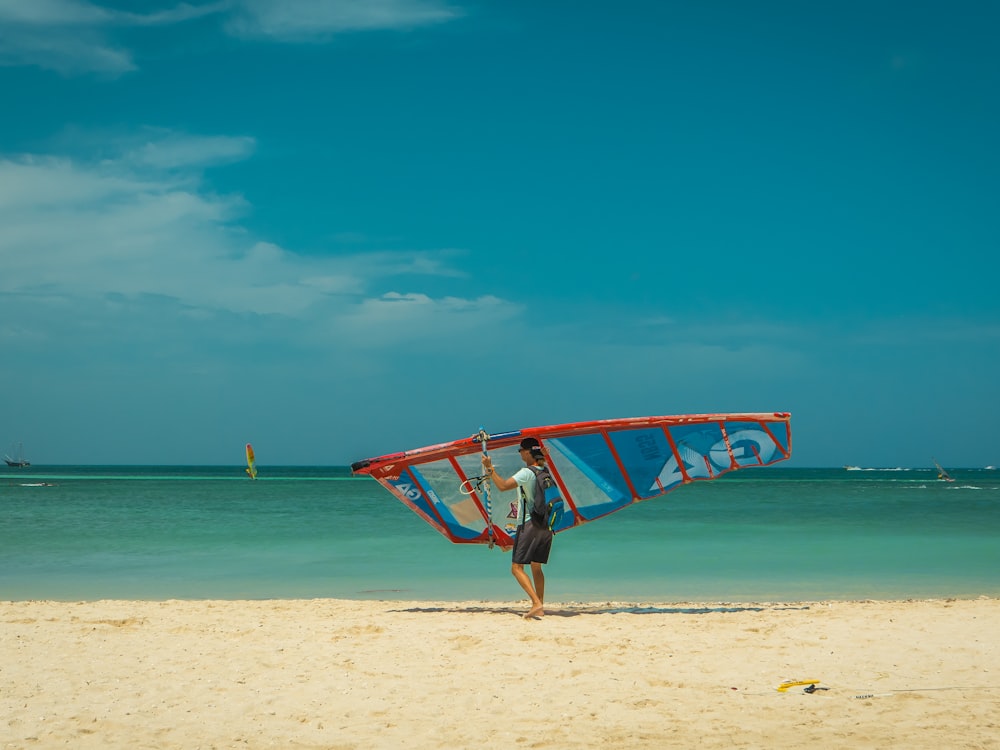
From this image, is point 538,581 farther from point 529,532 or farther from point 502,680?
point 502,680

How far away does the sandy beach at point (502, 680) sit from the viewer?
11.5 ft

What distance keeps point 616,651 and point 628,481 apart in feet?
6.56

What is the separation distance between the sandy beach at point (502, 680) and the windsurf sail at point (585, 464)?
2.70 ft

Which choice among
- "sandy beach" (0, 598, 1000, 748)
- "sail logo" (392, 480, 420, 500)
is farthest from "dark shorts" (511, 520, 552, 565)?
"sail logo" (392, 480, 420, 500)

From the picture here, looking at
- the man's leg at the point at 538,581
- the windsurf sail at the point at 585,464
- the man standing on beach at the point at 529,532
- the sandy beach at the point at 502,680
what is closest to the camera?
the sandy beach at the point at 502,680

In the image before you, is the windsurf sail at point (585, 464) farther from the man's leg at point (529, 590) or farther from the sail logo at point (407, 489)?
the man's leg at point (529, 590)

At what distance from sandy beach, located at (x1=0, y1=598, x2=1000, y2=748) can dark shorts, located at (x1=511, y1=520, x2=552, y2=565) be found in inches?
17.9

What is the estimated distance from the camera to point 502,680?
4.34 m

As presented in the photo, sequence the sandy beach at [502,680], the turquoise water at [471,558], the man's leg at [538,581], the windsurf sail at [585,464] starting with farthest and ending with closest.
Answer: the turquoise water at [471,558] → the windsurf sail at [585,464] → the man's leg at [538,581] → the sandy beach at [502,680]

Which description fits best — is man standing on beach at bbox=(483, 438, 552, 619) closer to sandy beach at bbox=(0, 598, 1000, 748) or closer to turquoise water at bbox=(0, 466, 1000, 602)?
sandy beach at bbox=(0, 598, 1000, 748)

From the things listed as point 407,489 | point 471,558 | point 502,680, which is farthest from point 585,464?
point 471,558

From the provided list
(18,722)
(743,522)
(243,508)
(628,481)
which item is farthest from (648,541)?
(243,508)

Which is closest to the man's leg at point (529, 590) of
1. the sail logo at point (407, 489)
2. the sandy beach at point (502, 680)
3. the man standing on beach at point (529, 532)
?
the man standing on beach at point (529, 532)

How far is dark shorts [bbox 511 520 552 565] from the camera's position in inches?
240
